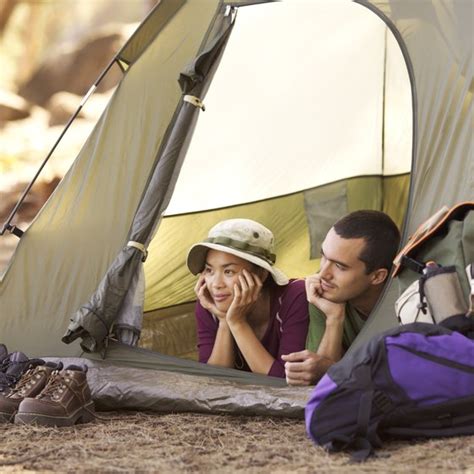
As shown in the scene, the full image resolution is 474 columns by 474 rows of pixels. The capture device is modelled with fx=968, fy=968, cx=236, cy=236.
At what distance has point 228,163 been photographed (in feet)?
12.6

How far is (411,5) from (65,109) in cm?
700

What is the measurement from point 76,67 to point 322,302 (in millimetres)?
7405

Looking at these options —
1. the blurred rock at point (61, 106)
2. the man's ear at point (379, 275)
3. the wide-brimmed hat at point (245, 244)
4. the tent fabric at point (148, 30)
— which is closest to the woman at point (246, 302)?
the wide-brimmed hat at point (245, 244)

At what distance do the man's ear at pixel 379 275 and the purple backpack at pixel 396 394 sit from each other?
0.76 m

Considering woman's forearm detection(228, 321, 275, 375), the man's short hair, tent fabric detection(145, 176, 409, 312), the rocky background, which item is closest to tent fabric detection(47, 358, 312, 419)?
woman's forearm detection(228, 321, 275, 375)

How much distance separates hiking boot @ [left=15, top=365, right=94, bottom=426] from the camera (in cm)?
260

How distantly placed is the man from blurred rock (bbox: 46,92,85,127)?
6934 mm

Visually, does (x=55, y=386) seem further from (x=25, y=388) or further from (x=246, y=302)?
(x=246, y=302)

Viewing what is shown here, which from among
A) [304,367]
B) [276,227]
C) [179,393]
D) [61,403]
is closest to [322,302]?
[304,367]

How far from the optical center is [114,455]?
219 cm

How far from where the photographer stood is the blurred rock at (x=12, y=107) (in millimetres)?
9477

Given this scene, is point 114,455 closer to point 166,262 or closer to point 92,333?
point 92,333

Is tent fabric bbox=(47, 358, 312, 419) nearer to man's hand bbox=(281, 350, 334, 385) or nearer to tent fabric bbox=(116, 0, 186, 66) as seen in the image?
man's hand bbox=(281, 350, 334, 385)

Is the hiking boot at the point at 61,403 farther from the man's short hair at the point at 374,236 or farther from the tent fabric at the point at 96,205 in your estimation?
the man's short hair at the point at 374,236
